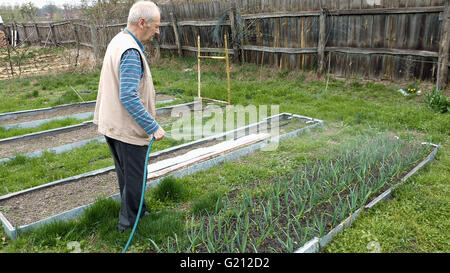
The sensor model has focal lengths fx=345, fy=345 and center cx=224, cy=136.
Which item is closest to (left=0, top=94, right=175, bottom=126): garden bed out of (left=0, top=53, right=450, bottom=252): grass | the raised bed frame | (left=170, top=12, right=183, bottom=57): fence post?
(left=0, top=53, right=450, bottom=252): grass

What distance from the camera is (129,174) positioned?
113 inches

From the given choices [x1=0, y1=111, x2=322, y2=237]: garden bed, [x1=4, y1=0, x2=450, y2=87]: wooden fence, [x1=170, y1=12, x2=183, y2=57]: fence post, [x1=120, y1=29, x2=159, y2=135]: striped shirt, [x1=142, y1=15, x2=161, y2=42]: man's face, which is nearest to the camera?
[x1=120, y1=29, x2=159, y2=135]: striped shirt

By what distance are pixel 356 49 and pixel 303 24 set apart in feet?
5.55

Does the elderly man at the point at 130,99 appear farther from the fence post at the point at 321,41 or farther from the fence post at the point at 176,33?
the fence post at the point at 176,33

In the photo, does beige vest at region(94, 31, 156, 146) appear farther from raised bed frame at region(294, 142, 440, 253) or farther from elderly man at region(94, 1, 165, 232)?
raised bed frame at region(294, 142, 440, 253)

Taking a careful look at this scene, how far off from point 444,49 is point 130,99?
706 cm

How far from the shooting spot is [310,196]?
342 centimetres

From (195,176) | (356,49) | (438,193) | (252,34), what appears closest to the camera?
(438,193)

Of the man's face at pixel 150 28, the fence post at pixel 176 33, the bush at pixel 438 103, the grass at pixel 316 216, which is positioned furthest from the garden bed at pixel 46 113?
the fence post at pixel 176 33

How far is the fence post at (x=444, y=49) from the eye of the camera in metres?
6.93

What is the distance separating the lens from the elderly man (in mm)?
2543

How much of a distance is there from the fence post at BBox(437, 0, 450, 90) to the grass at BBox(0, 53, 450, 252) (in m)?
0.65

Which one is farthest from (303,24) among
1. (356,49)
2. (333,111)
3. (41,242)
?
(41,242)
